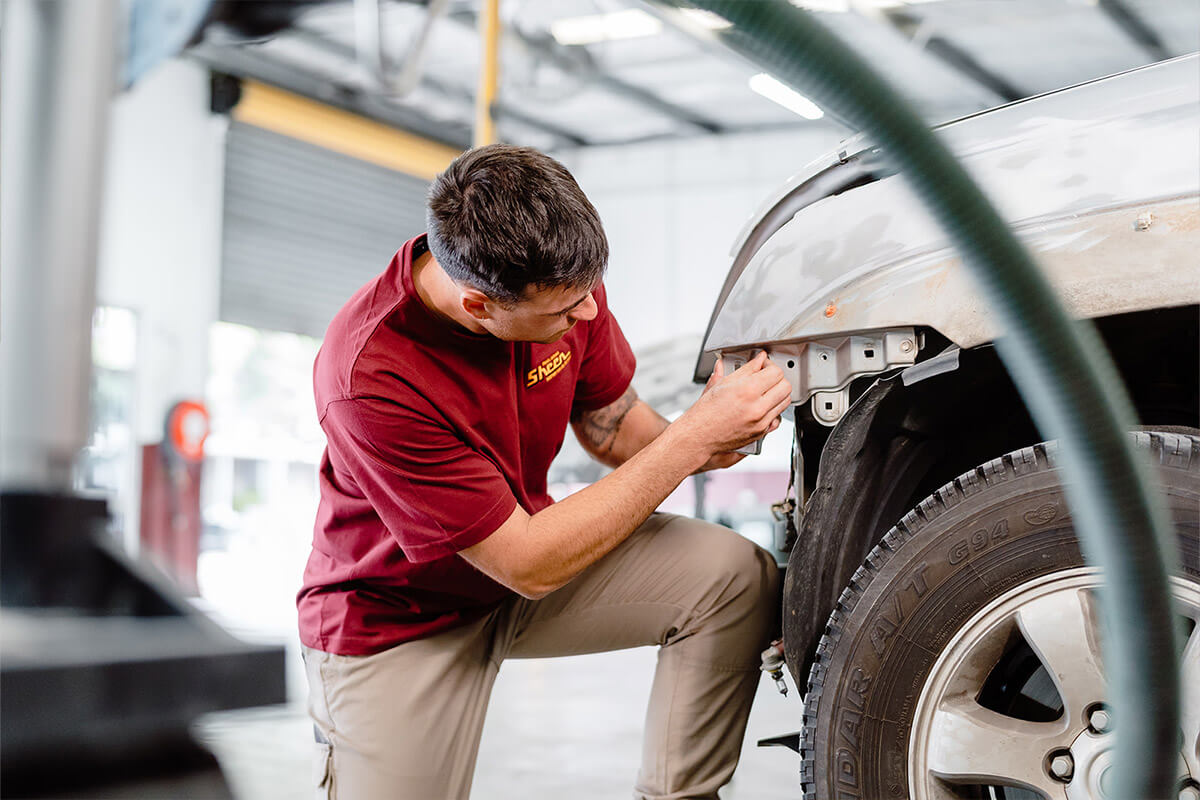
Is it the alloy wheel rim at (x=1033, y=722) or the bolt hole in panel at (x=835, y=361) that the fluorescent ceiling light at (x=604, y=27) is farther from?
the alloy wheel rim at (x=1033, y=722)

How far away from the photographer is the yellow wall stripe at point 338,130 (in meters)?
9.62

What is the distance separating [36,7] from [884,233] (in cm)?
131

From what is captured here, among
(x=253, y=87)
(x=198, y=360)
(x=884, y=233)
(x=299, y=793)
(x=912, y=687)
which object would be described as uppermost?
(x=253, y=87)

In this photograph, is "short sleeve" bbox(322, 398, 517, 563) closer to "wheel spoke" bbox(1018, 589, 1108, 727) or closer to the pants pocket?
the pants pocket

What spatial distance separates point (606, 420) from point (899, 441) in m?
0.66


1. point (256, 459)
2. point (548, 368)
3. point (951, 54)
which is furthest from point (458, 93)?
point (548, 368)

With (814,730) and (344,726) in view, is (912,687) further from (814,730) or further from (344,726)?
(344,726)

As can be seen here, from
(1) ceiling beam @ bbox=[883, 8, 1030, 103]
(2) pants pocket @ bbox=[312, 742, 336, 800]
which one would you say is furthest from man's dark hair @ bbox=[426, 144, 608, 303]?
(1) ceiling beam @ bbox=[883, 8, 1030, 103]

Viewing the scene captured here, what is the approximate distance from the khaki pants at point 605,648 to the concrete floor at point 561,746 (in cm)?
25

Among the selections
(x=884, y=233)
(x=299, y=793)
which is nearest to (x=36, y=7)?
(x=884, y=233)

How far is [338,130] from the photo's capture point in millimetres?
10281

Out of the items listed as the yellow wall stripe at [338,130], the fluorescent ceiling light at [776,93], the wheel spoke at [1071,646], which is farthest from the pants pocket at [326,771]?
the fluorescent ceiling light at [776,93]

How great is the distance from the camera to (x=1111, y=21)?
28.8 feet

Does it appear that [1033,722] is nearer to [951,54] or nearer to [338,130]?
[951,54]
